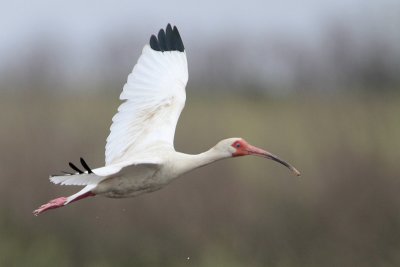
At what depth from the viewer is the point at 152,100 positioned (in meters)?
13.6

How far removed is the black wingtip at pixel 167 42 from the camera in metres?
14.3

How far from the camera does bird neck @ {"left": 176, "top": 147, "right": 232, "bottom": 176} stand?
1227 cm

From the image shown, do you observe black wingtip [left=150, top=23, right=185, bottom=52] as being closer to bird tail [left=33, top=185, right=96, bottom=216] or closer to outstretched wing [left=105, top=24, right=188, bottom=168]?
outstretched wing [left=105, top=24, right=188, bottom=168]

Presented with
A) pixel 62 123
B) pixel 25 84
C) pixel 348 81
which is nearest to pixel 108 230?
pixel 62 123

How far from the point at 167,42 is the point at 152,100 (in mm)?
946

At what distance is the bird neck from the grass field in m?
4.58

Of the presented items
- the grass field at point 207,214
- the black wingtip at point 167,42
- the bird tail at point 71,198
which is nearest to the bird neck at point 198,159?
the bird tail at point 71,198

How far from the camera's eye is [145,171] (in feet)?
39.9

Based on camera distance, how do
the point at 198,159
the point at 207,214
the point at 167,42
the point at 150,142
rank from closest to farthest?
1. the point at 198,159
2. the point at 150,142
3. the point at 167,42
4. the point at 207,214

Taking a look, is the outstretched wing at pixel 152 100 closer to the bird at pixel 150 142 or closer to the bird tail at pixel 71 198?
the bird at pixel 150 142

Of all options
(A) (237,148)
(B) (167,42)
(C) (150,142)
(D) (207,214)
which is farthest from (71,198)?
(D) (207,214)

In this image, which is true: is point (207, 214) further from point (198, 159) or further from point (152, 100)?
point (198, 159)

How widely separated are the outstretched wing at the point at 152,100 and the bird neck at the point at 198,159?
566mm

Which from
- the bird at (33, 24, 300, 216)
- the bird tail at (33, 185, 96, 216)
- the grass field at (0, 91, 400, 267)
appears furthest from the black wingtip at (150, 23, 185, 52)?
the grass field at (0, 91, 400, 267)
